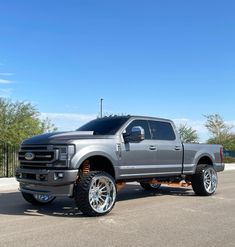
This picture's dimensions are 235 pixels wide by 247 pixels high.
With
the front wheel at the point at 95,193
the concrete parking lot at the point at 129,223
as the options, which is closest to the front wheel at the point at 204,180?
the concrete parking lot at the point at 129,223

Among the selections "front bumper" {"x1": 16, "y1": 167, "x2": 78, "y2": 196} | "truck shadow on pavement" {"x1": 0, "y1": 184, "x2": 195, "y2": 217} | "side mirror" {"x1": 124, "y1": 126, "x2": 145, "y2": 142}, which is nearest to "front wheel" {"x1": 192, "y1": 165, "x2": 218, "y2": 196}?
"truck shadow on pavement" {"x1": 0, "y1": 184, "x2": 195, "y2": 217}

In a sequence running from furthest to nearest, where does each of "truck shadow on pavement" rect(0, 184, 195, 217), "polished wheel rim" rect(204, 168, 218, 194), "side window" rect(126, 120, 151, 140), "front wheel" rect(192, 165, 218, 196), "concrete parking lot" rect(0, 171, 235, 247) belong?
1. "polished wheel rim" rect(204, 168, 218, 194)
2. "front wheel" rect(192, 165, 218, 196)
3. "side window" rect(126, 120, 151, 140)
4. "truck shadow on pavement" rect(0, 184, 195, 217)
5. "concrete parking lot" rect(0, 171, 235, 247)

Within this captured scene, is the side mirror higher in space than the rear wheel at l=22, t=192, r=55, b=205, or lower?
higher

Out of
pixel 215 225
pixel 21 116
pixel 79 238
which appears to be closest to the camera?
pixel 79 238

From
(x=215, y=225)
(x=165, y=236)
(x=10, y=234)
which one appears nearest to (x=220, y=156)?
(x=215, y=225)

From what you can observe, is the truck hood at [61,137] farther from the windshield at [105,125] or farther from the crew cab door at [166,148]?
the crew cab door at [166,148]

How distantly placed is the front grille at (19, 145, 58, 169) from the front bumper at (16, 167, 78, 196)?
0.49ft

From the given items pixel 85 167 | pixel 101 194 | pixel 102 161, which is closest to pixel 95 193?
pixel 101 194

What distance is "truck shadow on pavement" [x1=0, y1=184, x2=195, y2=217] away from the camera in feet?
31.8

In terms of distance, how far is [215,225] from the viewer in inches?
328

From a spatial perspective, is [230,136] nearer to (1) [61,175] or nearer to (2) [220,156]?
(2) [220,156]

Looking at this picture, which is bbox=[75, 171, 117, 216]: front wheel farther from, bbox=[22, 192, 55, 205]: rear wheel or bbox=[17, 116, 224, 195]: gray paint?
bbox=[22, 192, 55, 205]: rear wheel

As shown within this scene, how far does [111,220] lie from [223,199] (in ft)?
14.2

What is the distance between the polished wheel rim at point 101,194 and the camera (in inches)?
360
